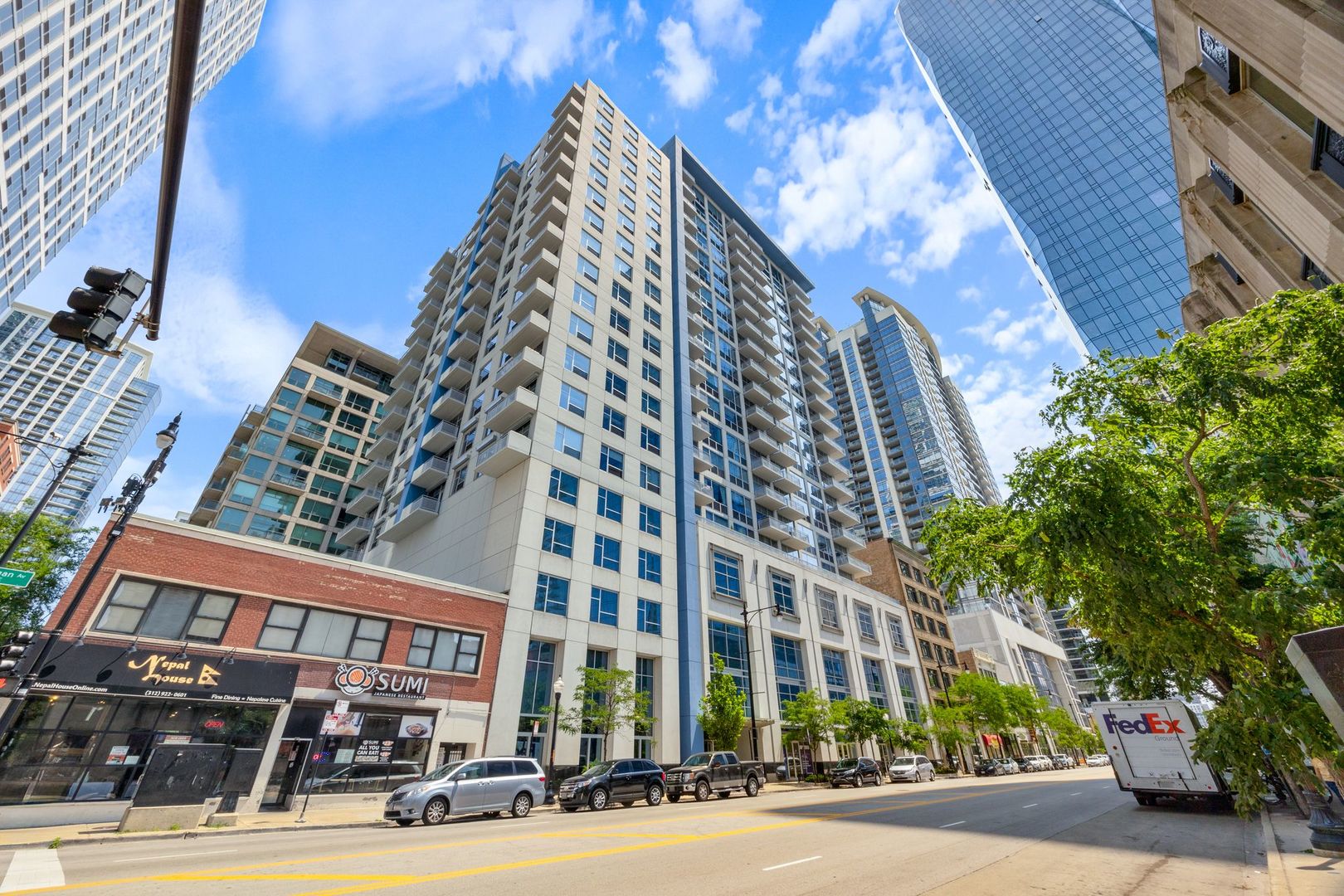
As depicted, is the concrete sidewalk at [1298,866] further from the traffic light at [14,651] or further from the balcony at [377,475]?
the balcony at [377,475]

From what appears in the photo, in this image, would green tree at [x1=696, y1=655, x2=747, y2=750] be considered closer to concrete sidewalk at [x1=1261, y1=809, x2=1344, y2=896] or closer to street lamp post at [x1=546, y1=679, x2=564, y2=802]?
street lamp post at [x1=546, y1=679, x2=564, y2=802]

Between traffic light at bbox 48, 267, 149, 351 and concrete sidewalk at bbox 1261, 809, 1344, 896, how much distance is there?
15.5m

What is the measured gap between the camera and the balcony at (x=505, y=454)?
31906mm

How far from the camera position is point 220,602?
21.5 meters

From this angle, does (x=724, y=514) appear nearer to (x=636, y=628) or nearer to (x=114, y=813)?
(x=636, y=628)

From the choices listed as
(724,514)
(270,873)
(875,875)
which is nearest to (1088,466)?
(875,875)

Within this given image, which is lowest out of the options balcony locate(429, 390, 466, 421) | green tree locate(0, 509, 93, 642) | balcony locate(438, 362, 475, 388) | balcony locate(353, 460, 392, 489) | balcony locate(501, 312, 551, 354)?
green tree locate(0, 509, 93, 642)

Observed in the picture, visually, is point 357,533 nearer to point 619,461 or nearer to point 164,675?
point 619,461

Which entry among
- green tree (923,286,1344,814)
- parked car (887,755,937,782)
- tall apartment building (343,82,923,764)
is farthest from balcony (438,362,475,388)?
parked car (887,755,937,782)

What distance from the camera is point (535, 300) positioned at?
39.7 meters

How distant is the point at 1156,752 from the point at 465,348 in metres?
46.0

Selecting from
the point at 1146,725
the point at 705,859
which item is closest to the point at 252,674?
the point at 705,859

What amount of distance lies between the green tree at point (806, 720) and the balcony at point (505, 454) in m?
24.1

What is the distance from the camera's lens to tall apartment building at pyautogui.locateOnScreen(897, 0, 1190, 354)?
6525cm
